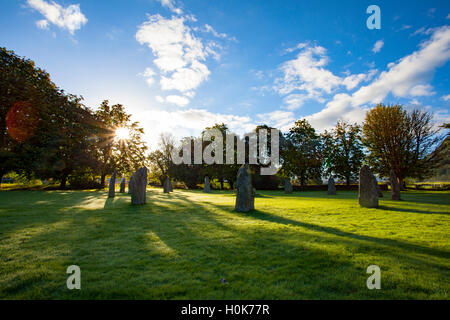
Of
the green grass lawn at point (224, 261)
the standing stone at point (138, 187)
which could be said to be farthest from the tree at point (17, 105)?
the green grass lawn at point (224, 261)

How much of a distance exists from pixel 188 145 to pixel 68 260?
39.6m

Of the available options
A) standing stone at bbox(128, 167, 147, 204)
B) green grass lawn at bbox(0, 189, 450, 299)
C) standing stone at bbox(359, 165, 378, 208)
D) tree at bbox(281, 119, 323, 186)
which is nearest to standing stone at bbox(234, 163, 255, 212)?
green grass lawn at bbox(0, 189, 450, 299)

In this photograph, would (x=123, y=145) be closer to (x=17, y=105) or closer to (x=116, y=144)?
(x=116, y=144)

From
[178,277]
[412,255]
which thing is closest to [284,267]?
[178,277]

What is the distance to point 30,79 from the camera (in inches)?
825

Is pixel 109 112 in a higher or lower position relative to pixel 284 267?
higher

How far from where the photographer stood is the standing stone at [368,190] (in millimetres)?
10383

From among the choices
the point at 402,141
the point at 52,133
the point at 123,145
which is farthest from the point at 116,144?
the point at 402,141

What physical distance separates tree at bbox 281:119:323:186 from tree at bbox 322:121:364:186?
1.70 m

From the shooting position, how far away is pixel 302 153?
36.7 meters

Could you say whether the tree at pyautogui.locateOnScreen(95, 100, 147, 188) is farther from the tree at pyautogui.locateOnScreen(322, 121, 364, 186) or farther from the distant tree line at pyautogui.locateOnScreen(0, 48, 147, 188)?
the tree at pyautogui.locateOnScreen(322, 121, 364, 186)

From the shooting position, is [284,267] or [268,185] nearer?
[284,267]

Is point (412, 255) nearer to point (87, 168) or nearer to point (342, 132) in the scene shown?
point (87, 168)

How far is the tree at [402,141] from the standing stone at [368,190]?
78.1ft
